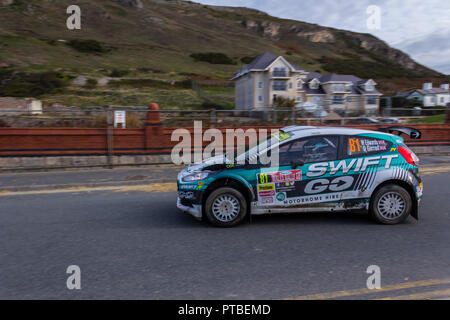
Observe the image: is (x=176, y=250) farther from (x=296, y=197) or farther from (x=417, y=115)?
(x=417, y=115)

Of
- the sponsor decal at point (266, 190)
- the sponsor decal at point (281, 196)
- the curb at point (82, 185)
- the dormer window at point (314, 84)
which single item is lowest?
the curb at point (82, 185)

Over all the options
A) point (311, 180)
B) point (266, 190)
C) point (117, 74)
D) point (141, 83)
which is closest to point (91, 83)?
point (141, 83)

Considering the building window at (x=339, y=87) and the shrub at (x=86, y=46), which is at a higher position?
the shrub at (x=86, y=46)

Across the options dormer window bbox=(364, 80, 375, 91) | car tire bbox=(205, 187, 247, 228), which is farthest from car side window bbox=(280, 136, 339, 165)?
dormer window bbox=(364, 80, 375, 91)

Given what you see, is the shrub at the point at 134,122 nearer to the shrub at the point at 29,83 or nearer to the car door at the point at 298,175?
the car door at the point at 298,175

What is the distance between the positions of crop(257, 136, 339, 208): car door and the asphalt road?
1.64 ft

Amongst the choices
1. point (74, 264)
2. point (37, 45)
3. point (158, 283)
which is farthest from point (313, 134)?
point (37, 45)

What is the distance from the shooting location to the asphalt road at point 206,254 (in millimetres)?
3936

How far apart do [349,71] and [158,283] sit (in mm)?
99513

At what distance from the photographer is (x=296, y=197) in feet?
19.9

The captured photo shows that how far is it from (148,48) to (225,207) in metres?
94.0

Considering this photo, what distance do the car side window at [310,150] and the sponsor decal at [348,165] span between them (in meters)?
0.11

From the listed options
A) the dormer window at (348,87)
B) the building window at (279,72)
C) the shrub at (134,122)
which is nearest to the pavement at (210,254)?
the shrub at (134,122)

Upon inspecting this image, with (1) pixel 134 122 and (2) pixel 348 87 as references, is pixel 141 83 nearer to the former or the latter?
Result: (2) pixel 348 87
